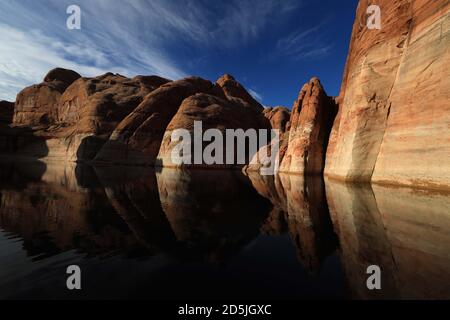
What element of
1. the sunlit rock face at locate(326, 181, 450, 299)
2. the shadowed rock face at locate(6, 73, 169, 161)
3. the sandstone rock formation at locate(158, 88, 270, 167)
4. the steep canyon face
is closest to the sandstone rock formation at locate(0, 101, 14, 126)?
the steep canyon face

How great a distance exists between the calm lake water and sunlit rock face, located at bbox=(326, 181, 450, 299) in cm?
3

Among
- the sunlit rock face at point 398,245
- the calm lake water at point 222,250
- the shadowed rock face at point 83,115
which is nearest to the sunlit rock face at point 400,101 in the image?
the calm lake water at point 222,250

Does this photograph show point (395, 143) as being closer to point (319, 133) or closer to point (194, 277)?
point (319, 133)

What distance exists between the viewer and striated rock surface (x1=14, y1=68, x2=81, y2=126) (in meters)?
86.6

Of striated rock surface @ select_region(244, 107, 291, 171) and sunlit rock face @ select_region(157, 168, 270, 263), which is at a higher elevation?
striated rock surface @ select_region(244, 107, 291, 171)

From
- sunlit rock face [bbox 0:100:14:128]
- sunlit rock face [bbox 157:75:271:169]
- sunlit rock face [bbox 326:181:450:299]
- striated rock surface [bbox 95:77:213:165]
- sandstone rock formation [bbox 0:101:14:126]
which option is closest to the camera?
sunlit rock face [bbox 326:181:450:299]

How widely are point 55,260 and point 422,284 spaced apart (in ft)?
26.8

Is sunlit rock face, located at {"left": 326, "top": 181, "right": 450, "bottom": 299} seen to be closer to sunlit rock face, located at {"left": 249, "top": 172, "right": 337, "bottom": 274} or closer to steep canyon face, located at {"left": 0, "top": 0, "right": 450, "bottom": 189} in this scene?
sunlit rock face, located at {"left": 249, "top": 172, "right": 337, "bottom": 274}

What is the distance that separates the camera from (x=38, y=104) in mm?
89250

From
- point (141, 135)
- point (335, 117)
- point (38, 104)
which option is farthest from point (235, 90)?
point (335, 117)

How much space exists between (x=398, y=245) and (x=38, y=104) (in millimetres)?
112188

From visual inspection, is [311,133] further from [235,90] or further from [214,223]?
[235,90]

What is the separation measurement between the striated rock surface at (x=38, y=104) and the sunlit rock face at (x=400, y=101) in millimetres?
95641

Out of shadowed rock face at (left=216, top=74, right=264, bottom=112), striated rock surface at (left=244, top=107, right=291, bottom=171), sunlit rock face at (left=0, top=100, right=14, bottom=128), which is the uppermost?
shadowed rock face at (left=216, top=74, right=264, bottom=112)
